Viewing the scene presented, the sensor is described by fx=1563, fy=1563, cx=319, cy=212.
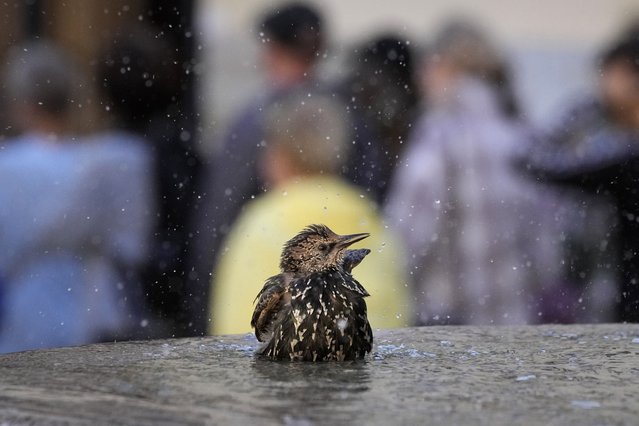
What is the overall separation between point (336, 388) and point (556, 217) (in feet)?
13.3

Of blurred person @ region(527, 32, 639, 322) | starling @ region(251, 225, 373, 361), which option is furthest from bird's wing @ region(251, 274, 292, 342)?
blurred person @ region(527, 32, 639, 322)

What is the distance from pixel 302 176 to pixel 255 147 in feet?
2.39

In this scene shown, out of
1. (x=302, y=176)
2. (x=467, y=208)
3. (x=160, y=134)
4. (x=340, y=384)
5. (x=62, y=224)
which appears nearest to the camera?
(x=340, y=384)

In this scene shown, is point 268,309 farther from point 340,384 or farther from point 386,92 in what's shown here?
point 386,92

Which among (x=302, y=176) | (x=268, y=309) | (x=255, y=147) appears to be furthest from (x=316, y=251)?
(x=255, y=147)

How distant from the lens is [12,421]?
3533 millimetres

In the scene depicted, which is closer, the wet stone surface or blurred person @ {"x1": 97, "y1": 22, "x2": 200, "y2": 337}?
the wet stone surface

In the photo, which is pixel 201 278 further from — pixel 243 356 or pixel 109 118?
pixel 243 356

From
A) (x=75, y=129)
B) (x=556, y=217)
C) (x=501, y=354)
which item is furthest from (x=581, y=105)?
(x=501, y=354)

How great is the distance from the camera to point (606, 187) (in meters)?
7.77

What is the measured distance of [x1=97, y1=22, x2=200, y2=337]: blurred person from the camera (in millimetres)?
7863

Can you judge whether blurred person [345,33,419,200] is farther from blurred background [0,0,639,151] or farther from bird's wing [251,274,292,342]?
bird's wing [251,274,292,342]

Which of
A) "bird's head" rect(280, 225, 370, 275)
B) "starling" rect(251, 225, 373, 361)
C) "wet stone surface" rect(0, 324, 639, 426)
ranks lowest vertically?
"wet stone surface" rect(0, 324, 639, 426)

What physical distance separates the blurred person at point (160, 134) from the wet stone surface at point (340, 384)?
2438 millimetres
